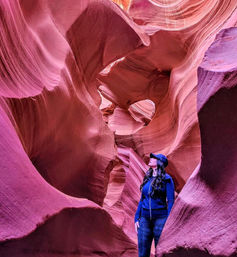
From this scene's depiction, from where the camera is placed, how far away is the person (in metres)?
2.13

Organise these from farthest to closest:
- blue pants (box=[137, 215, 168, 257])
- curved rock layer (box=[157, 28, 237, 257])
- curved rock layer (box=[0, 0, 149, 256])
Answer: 1. blue pants (box=[137, 215, 168, 257])
2. curved rock layer (box=[0, 0, 149, 256])
3. curved rock layer (box=[157, 28, 237, 257])

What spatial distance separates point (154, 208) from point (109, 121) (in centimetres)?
570

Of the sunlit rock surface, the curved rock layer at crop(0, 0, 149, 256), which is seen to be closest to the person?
the sunlit rock surface

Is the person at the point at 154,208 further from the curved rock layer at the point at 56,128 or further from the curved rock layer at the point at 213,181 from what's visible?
the curved rock layer at the point at 56,128

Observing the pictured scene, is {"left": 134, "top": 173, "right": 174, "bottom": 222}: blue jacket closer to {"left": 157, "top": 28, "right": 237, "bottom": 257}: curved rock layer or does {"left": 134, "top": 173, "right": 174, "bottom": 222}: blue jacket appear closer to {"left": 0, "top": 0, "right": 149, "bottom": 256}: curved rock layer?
{"left": 157, "top": 28, "right": 237, "bottom": 257}: curved rock layer

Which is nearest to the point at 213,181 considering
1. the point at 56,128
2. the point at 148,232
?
the point at 148,232

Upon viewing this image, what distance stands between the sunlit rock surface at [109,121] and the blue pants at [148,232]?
9.2 inches

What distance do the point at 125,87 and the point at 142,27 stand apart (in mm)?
1449

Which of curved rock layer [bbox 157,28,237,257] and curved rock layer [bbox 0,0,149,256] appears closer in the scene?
curved rock layer [bbox 157,28,237,257]

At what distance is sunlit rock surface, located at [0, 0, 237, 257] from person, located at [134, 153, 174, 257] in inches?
9.0

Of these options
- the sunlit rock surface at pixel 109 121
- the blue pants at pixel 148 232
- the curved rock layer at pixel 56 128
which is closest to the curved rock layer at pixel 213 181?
the sunlit rock surface at pixel 109 121

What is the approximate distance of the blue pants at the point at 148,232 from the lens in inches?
83.6

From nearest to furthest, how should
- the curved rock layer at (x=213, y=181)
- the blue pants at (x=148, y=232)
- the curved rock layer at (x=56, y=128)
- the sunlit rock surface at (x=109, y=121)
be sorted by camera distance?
the curved rock layer at (x=213, y=181) → the sunlit rock surface at (x=109, y=121) → the curved rock layer at (x=56, y=128) → the blue pants at (x=148, y=232)

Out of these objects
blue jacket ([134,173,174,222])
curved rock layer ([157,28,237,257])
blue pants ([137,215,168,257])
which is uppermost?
curved rock layer ([157,28,237,257])
